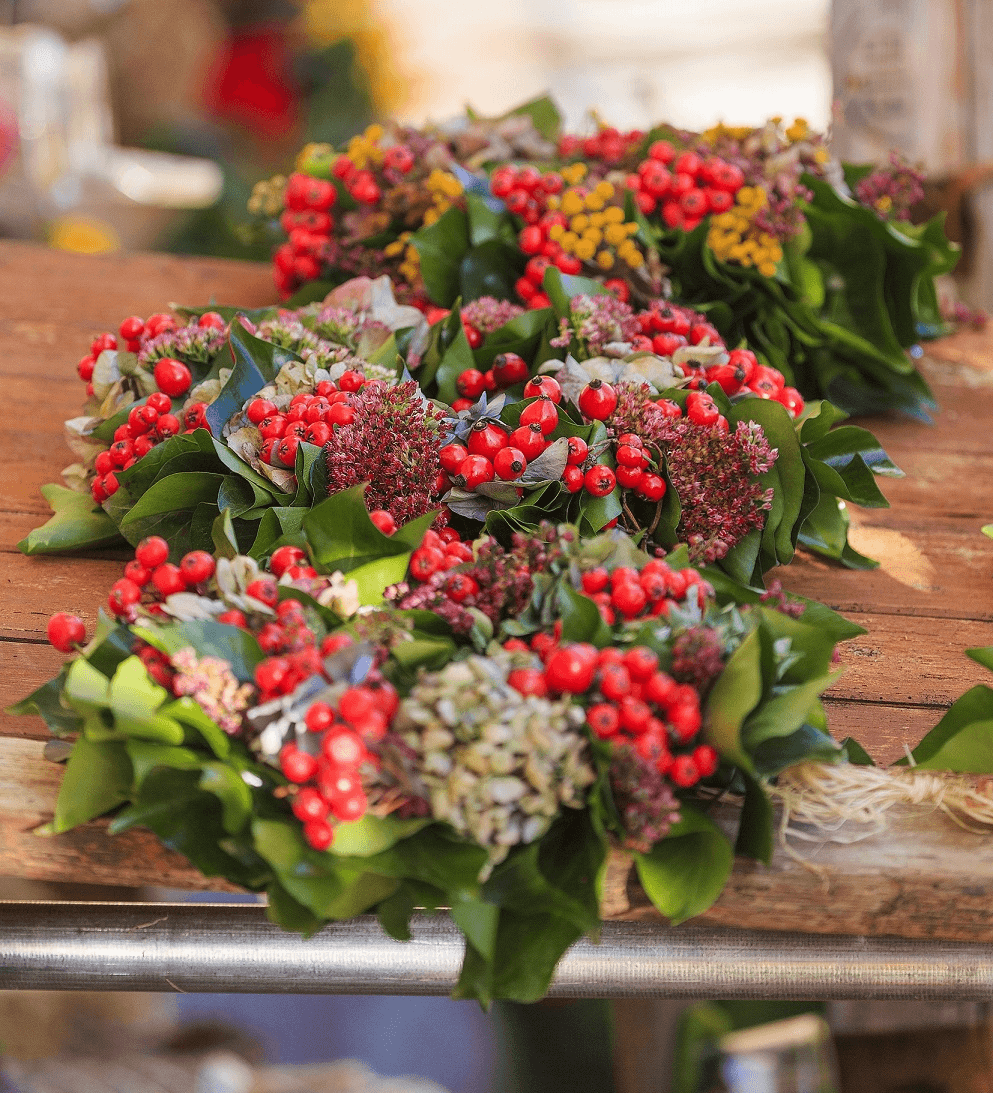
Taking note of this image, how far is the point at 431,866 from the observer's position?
64 centimetres

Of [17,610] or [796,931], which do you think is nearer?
[796,931]

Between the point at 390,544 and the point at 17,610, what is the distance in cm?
42

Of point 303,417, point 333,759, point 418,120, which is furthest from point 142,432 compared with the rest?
point 418,120

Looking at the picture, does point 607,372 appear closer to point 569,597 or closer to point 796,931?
point 569,597

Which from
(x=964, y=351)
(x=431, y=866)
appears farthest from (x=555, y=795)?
(x=964, y=351)

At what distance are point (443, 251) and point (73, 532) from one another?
573 millimetres

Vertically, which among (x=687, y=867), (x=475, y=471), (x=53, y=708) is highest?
(x=475, y=471)

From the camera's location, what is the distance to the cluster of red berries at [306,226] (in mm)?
1422

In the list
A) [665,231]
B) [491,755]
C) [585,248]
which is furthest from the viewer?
[665,231]

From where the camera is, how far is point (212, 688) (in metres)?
0.66

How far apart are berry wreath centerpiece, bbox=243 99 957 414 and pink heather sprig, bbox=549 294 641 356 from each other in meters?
0.15

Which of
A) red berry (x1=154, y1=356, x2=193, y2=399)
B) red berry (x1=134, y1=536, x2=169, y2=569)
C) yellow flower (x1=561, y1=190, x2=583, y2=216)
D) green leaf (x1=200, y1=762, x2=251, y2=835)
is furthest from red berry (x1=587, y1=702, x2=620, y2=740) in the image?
yellow flower (x1=561, y1=190, x2=583, y2=216)

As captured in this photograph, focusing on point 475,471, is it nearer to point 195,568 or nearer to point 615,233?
point 195,568

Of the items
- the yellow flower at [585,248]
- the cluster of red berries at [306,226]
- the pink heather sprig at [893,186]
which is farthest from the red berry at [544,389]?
the pink heather sprig at [893,186]
